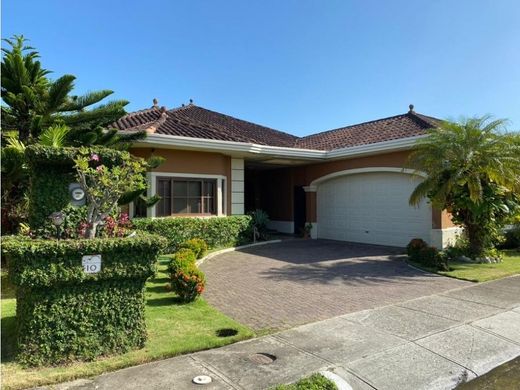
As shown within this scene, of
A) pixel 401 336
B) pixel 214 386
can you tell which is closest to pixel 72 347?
pixel 214 386

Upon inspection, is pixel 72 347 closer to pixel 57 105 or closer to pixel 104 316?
pixel 104 316

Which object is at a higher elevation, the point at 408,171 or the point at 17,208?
the point at 408,171

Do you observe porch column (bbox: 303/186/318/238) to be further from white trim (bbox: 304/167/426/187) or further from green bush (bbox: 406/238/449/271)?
green bush (bbox: 406/238/449/271)

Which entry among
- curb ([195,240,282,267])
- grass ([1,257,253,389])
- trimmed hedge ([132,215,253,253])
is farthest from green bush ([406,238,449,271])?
grass ([1,257,253,389])

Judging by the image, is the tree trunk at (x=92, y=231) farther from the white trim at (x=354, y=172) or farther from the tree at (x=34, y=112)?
the white trim at (x=354, y=172)

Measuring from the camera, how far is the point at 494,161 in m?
10.3

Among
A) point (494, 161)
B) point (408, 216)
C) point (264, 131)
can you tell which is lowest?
point (408, 216)

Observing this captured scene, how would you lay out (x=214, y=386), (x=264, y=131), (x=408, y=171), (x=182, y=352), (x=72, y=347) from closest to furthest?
(x=214, y=386), (x=72, y=347), (x=182, y=352), (x=408, y=171), (x=264, y=131)

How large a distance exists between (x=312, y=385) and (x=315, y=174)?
554 inches

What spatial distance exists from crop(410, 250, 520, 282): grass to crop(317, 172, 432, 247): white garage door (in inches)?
96.6

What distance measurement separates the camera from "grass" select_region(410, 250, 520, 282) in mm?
9297

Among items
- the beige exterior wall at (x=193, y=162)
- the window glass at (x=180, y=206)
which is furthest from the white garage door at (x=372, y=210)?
the window glass at (x=180, y=206)

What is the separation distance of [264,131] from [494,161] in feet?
39.7

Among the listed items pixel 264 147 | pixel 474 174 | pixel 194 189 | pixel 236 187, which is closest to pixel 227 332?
pixel 474 174
